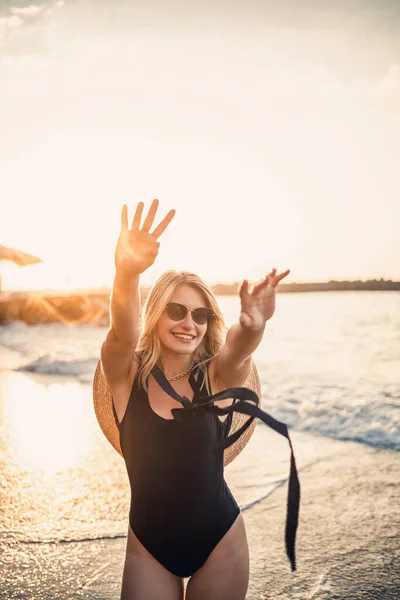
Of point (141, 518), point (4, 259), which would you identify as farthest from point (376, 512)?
point (4, 259)

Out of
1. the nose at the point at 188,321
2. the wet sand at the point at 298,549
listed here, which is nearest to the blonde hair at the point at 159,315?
the nose at the point at 188,321

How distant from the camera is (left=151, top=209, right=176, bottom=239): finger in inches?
82.2

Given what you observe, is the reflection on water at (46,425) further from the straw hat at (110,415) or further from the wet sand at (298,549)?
the straw hat at (110,415)

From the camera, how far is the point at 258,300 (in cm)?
214

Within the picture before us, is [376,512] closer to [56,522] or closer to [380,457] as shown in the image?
[380,457]

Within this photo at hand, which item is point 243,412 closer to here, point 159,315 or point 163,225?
point 159,315

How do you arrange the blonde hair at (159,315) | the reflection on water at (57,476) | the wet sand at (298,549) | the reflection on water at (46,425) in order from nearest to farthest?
the blonde hair at (159,315) → the wet sand at (298,549) → the reflection on water at (57,476) → the reflection on water at (46,425)

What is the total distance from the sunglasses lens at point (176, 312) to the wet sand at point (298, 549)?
1985 mm

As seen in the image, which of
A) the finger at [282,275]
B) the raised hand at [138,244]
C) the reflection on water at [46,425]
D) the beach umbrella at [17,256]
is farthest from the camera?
the beach umbrella at [17,256]

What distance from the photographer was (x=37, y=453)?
5734 mm

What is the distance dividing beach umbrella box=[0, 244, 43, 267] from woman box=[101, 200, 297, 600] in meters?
19.7

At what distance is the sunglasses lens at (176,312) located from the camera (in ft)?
7.86

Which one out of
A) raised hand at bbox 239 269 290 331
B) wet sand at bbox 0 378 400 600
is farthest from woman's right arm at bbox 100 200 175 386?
wet sand at bbox 0 378 400 600

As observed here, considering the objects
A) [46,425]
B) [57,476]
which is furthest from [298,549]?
[46,425]
